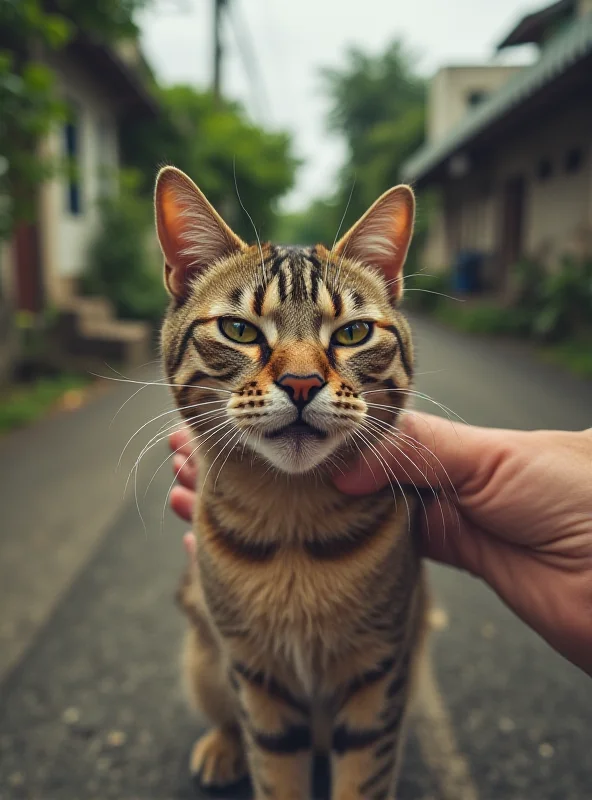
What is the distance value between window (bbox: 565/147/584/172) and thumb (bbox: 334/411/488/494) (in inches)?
235

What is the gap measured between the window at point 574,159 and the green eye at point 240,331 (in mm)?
6272

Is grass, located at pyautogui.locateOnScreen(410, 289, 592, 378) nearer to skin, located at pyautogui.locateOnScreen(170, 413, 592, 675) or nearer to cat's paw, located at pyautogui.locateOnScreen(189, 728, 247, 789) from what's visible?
skin, located at pyautogui.locateOnScreen(170, 413, 592, 675)

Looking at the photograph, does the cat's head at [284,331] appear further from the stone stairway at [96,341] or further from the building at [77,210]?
the building at [77,210]

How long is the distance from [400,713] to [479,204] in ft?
36.9

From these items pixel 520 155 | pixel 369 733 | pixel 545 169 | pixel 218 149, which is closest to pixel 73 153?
pixel 218 149

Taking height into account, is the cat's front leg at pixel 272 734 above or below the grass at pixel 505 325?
below

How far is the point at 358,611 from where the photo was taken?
1.58 meters

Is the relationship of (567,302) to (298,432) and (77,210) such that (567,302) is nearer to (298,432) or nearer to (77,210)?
(298,432)

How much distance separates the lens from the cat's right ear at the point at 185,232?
59.1 inches

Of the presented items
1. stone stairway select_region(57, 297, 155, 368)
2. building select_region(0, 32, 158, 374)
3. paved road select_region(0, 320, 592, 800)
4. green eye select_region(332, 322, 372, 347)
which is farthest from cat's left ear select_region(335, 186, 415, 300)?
building select_region(0, 32, 158, 374)

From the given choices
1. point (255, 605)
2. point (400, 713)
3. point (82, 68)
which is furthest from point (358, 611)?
point (82, 68)

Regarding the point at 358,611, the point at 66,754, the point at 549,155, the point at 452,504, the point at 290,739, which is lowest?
the point at 66,754

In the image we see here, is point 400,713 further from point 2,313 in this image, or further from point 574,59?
point 2,313

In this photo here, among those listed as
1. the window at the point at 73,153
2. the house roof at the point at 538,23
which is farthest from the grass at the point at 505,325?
the window at the point at 73,153
